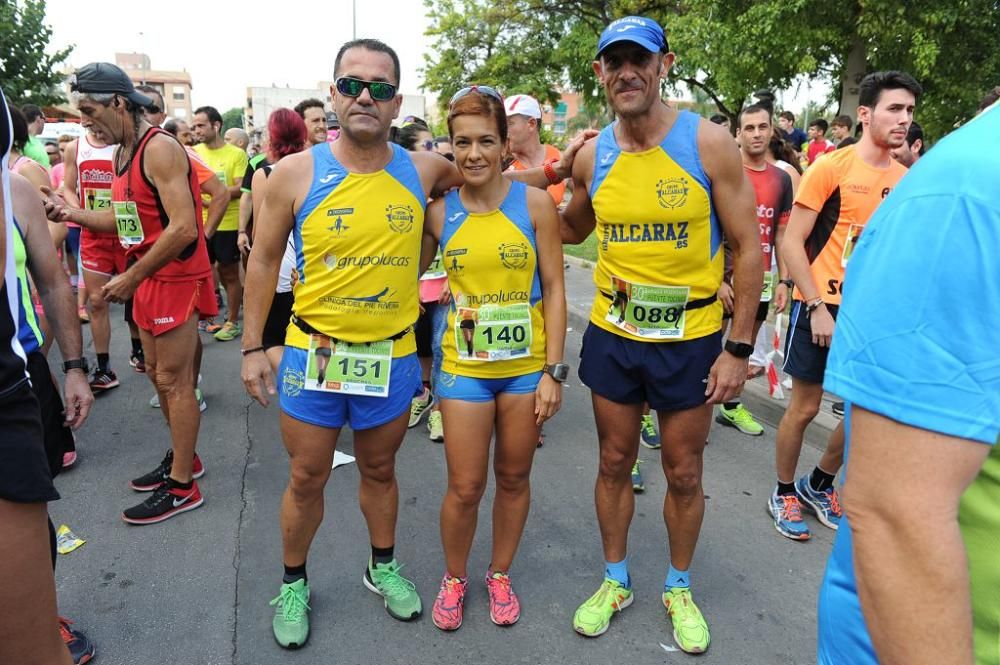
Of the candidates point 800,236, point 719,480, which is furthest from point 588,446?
point 800,236

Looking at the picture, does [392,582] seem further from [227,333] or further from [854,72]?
[854,72]

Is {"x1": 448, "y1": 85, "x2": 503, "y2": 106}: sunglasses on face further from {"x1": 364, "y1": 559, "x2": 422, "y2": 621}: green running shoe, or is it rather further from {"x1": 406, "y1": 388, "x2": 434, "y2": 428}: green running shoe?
{"x1": 406, "y1": 388, "x2": 434, "y2": 428}: green running shoe

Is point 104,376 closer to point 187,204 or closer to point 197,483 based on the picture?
point 197,483

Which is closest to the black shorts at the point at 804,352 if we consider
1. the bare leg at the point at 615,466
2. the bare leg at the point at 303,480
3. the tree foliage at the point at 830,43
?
the bare leg at the point at 615,466

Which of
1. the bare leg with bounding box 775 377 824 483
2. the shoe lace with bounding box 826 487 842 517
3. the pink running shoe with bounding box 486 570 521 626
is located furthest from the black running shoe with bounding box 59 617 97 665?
the shoe lace with bounding box 826 487 842 517

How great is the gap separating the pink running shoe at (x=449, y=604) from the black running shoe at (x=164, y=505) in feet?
5.48

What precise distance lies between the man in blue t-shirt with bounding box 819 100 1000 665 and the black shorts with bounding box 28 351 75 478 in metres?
2.04

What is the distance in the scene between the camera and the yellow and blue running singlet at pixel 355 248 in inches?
93.6

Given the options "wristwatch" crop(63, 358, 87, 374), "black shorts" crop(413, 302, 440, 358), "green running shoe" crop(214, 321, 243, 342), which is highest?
"wristwatch" crop(63, 358, 87, 374)

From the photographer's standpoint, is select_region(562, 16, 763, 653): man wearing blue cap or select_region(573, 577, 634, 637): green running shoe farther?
select_region(573, 577, 634, 637): green running shoe

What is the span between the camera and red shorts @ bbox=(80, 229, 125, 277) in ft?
15.6

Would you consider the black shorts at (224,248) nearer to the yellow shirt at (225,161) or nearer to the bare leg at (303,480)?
the yellow shirt at (225,161)

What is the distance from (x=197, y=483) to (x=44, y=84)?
79.6 feet

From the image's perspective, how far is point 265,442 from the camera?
4516 mm
